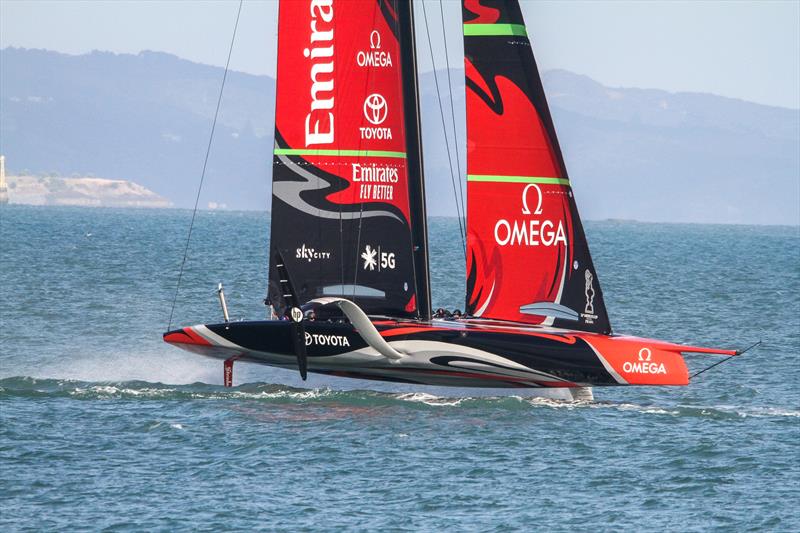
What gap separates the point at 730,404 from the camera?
1188 inches

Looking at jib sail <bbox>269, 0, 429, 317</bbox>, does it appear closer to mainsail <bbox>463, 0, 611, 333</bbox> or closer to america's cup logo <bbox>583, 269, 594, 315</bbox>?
mainsail <bbox>463, 0, 611, 333</bbox>

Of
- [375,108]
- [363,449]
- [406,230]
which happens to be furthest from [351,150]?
[363,449]

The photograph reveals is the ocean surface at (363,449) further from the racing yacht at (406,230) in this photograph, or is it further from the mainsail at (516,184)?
the mainsail at (516,184)

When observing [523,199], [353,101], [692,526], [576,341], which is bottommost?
[692,526]

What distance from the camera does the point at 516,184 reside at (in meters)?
27.9

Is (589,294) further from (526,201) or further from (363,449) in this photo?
(363,449)

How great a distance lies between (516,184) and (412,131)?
236 centimetres

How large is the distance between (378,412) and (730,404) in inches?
Answer: 312

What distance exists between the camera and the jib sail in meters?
28.5

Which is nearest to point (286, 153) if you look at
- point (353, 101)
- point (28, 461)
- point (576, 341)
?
point (353, 101)

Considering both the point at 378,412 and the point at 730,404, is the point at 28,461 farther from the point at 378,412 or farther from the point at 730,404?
the point at 730,404

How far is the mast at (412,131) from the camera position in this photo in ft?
93.0

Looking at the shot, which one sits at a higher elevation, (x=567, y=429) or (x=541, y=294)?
(x=541, y=294)

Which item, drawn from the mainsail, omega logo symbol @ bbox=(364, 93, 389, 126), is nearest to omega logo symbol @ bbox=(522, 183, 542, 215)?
the mainsail
